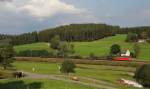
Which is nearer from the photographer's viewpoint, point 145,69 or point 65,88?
point 65,88

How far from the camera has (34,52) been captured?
185 metres

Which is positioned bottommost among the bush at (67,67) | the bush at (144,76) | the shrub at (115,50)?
the bush at (144,76)

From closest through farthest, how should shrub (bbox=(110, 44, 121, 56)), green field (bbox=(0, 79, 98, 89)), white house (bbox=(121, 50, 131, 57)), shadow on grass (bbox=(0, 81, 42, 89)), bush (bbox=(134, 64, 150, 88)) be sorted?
shadow on grass (bbox=(0, 81, 42, 89))
green field (bbox=(0, 79, 98, 89))
bush (bbox=(134, 64, 150, 88))
white house (bbox=(121, 50, 131, 57))
shrub (bbox=(110, 44, 121, 56))

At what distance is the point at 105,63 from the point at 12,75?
5296 centimetres

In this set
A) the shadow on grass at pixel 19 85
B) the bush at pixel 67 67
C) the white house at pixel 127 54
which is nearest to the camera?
the shadow on grass at pixel 19 85

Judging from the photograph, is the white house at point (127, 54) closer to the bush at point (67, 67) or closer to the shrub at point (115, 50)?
the shrub at point (115, 50)

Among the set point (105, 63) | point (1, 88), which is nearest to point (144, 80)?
point (1, 88)

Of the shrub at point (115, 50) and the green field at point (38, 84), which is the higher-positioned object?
the shrub at point (115, 50)

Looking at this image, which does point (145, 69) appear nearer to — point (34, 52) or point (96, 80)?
point (96, 80)

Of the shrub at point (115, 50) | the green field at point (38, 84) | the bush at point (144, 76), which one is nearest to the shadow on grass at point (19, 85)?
the green field at point (38, 84)

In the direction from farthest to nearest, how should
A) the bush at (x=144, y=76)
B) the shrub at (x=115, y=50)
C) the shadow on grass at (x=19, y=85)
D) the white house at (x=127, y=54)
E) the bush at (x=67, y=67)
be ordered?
1. the shrub at (x=115, y=50)
2. the white house at (x=127, y=54)
3. the bush at (x=67, y=67)
4. the bush at (x=144, y=76)
5. the shadow on grass at (x=19, y=85)

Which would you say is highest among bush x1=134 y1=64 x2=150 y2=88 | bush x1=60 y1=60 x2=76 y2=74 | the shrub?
the shrub

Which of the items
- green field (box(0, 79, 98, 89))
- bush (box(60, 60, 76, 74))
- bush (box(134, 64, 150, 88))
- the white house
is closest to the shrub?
the white house

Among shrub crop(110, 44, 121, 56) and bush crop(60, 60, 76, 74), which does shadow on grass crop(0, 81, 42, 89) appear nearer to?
bush crop(60, 60, 76, 74)
